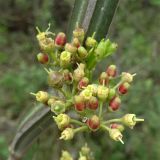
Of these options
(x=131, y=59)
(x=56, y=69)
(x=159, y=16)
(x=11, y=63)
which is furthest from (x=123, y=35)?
(x=56, y=69)

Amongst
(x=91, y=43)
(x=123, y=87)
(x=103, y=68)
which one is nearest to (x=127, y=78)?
(x=123, y=87)

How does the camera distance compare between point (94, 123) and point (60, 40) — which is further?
point (60, 40)

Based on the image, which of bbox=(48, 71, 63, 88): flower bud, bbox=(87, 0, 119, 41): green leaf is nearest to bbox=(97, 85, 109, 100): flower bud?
bbox=(48, 71, 63, 88): flower bud

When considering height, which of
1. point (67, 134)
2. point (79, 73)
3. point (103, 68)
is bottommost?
point (103, 68)

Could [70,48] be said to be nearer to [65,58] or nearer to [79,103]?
[65,58]

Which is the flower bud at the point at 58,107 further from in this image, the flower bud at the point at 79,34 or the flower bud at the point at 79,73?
the flower bud at the point at 79,34

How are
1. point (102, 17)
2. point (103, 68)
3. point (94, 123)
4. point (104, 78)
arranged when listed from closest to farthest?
point (94, 123) < point (104, 78) < point (102, 17) < point (103, 68)
